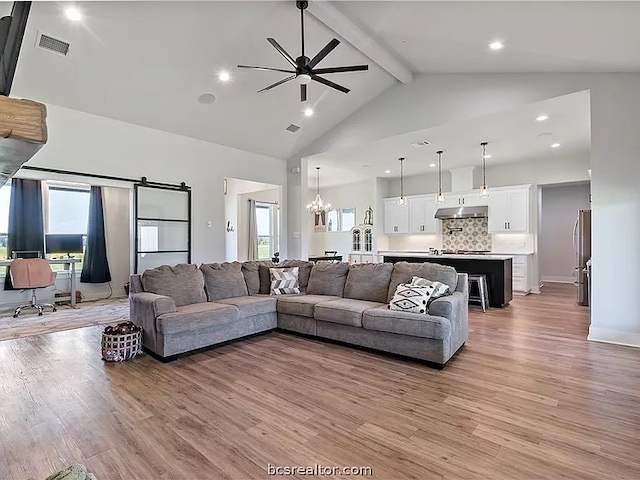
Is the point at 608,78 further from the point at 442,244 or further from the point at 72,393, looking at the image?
the point at 72,393

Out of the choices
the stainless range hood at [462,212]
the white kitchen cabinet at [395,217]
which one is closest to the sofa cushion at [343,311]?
the stainless range hood at [462,212]

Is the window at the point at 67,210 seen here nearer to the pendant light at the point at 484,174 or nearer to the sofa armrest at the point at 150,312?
the sofa armrest at the point at 150,312

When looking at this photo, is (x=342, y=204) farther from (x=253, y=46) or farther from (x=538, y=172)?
(x=253, y=46)

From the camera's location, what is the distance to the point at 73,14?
12.0ft

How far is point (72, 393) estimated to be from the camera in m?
2.90

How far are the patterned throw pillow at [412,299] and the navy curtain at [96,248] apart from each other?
6.51m

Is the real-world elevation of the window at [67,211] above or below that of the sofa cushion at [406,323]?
above

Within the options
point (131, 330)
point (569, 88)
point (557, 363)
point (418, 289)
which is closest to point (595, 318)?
point (557, 363)

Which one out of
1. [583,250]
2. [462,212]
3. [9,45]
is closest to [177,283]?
[9,45]

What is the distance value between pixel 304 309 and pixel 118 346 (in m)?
1.98

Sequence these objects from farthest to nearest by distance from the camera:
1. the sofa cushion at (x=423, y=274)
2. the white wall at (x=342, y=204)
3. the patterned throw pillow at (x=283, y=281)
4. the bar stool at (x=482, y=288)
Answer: the white wall at (x=342, y=204) < the bar stool at (x=482, y=288) < the patterned throw pillow at (x=283, y=281) < the sofa cushion at (x=423, y=274)

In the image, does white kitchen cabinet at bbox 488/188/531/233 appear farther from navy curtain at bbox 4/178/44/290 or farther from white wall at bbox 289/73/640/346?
navy curtain at bbox 4/178/44/290

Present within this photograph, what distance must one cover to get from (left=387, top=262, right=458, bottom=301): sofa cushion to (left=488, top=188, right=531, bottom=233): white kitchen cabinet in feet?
15.2

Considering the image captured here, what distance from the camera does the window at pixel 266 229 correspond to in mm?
10430
